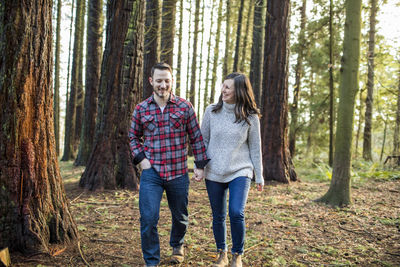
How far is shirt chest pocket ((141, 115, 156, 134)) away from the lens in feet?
11.0

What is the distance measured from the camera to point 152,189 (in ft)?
10.6

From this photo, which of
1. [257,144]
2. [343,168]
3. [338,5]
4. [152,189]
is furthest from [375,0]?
[152,189]

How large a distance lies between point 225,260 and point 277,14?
7.44 metres

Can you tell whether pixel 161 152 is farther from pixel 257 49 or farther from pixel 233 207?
pixel 257 49

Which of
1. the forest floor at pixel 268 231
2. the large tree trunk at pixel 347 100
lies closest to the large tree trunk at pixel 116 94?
the forest floor at pixel 268 231

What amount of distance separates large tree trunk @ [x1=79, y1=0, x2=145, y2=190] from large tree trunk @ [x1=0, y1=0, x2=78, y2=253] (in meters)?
3.36

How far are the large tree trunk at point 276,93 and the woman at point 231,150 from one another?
17.4ft

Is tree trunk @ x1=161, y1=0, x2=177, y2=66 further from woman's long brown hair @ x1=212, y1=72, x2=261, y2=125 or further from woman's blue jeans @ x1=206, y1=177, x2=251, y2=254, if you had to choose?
woman's blue jeans @ x1=206, y1=177, x2=251, y2=254

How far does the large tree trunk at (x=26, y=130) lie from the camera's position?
9.91 ft

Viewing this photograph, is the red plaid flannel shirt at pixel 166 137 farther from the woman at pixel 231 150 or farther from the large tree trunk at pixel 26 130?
the large tree trunk at pixel 26 130

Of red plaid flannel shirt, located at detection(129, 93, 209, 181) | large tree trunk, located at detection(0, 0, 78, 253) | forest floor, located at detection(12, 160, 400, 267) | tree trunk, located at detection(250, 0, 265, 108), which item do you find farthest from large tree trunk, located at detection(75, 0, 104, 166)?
red plaid flannel shirt, located at detection(129, 93, 209, 181)

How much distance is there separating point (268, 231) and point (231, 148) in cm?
212

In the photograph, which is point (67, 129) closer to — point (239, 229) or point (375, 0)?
point (239, 229)

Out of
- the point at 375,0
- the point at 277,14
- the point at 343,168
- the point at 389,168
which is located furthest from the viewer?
the point at 375,0
